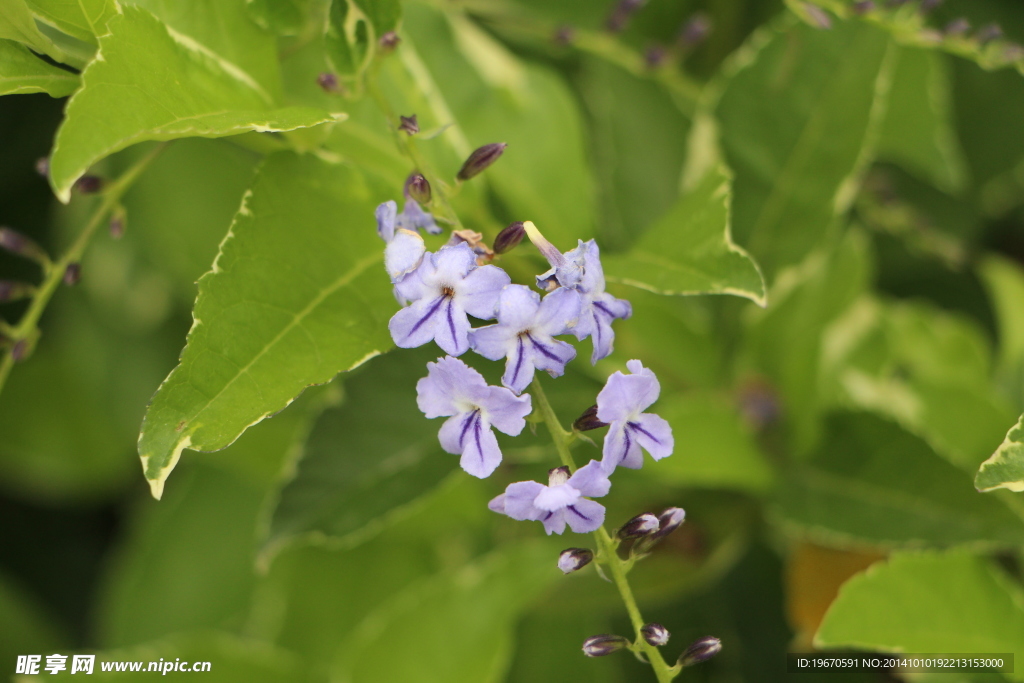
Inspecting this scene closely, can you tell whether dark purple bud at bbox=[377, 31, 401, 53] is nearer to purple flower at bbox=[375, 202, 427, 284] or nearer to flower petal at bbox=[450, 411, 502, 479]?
purple flower at bbox=[375, 202, 427, 284]

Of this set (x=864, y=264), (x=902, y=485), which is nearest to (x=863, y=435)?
(x=902, y=485)

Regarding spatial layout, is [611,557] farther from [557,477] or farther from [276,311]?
[276,311]

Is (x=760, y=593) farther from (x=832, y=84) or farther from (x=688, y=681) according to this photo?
(x=832, y=84)

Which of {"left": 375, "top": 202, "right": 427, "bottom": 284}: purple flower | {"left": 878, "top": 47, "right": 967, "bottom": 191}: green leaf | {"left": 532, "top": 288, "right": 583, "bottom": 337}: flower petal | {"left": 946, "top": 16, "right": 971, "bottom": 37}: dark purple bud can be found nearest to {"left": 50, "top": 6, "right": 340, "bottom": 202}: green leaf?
{"left": 375, "top": 202, "right": 427, "bottom": 284}: purple flower

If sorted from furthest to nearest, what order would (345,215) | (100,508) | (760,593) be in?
(100,508) < (760,593) < (345,215)

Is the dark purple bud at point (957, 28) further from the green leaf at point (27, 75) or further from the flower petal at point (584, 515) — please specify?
the green leaf at point (27, 75)
